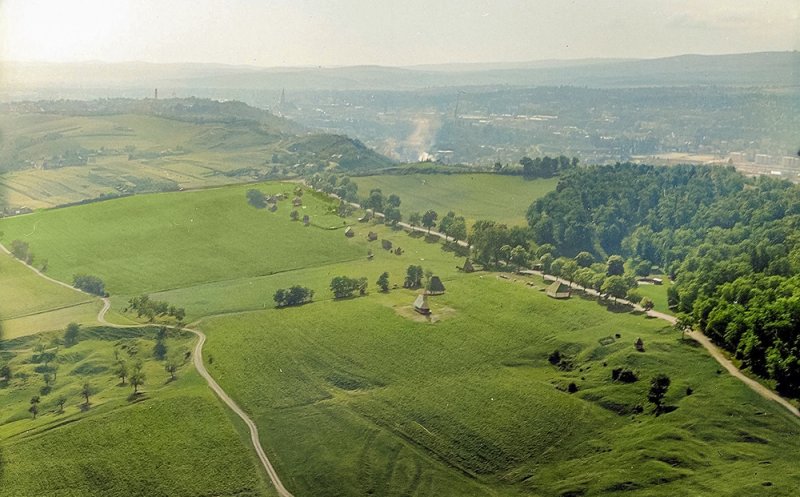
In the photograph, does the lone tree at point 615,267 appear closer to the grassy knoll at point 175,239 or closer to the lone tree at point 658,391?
the grassy knoll at point 175,239

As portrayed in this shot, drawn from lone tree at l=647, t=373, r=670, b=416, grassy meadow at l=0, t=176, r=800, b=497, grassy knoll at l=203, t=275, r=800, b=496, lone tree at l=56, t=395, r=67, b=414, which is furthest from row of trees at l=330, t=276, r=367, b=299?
lone tree at l=647, t=373, r=670, b=416

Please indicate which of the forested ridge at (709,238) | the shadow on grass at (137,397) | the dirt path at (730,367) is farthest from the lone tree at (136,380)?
the forested ridge at (709,238)

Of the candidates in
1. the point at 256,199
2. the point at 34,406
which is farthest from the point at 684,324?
the point at 256,199

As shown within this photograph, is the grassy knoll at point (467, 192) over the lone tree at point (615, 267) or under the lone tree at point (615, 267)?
over

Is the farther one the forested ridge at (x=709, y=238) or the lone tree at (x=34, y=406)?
the lone tree at (x=34, y=406)

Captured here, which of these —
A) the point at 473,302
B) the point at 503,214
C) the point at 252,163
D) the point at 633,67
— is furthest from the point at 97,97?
the point at 633,67

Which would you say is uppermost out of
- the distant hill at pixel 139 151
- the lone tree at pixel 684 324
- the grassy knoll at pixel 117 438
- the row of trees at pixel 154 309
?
the distant hill at pixel 139 151

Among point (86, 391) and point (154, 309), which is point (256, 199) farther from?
point (86, 391)
